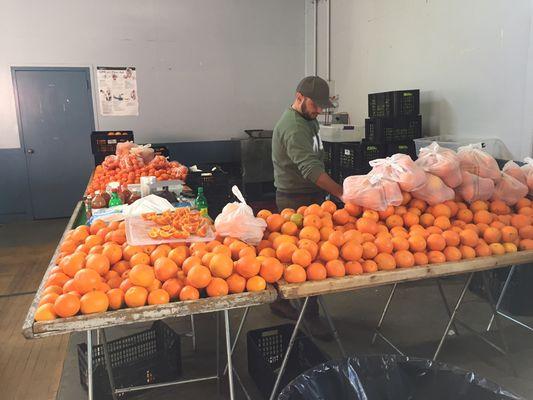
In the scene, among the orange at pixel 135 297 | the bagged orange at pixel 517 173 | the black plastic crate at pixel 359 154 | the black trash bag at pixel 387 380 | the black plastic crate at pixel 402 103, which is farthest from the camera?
the black plastic crate at pixel 359 154

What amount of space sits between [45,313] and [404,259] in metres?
1.44

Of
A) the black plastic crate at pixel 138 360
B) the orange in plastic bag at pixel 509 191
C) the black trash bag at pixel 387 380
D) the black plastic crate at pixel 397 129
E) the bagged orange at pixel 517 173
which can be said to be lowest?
the black plastic crate at pixel 138 360

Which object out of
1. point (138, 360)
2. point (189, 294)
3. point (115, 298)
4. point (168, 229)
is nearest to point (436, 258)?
point (189, 294)

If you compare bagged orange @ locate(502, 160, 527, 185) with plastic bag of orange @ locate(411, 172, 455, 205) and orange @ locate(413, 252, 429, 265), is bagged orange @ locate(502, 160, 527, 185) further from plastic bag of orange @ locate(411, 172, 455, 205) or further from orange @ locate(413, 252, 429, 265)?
orange @ locate(413, 252, 429, 265)

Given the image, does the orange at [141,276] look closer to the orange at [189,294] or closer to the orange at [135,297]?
the orange at [135,297]

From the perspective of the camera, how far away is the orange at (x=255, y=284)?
5.81ft

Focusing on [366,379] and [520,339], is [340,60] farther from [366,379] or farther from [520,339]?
[366,379]

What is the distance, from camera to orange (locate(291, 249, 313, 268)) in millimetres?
1861

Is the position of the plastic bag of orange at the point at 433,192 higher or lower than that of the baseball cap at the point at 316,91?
lower

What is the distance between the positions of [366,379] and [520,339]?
2070 mm

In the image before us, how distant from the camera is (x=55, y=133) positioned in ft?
22.3

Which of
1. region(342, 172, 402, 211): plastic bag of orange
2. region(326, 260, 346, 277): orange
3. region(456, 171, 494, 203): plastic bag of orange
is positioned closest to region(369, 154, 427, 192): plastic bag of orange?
region(342, 172, 402, 211): plastic bag of orange

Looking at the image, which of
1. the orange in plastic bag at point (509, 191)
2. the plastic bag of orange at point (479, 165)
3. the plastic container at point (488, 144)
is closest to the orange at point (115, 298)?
the plastic bag of orange at point (479, 165)

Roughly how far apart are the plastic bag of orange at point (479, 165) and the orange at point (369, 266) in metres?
0.94
